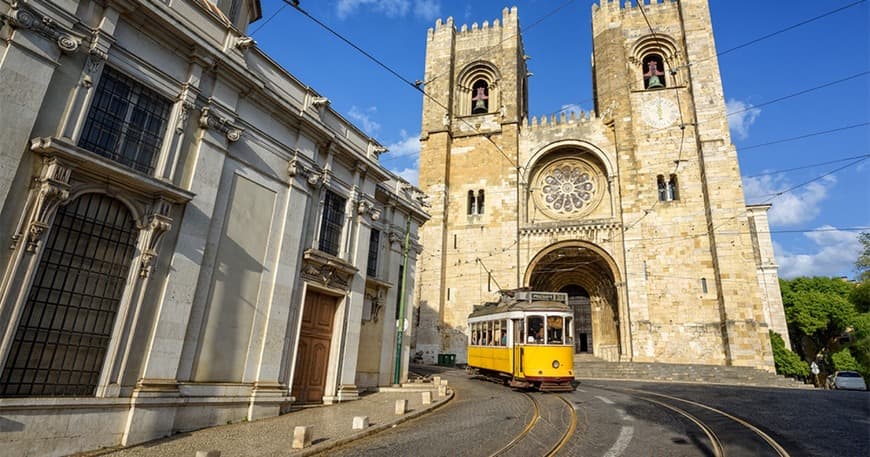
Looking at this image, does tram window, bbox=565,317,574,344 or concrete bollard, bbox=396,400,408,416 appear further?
tram window, bbox=565,317,574,344

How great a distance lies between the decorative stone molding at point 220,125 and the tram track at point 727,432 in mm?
9983

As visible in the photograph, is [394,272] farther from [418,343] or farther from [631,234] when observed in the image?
[631,234]

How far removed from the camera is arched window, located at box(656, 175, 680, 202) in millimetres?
24844

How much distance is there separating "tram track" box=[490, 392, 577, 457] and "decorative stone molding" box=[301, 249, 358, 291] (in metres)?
5.90

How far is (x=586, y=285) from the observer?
97.2ft

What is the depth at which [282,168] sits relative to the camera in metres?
9.73

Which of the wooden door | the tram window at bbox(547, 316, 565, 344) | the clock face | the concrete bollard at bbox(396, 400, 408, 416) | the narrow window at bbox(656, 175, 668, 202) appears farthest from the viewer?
the clock face

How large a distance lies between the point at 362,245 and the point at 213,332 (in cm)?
505

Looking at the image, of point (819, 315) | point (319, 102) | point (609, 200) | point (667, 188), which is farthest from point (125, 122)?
point (819, 315)

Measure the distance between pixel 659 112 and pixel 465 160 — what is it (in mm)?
13153

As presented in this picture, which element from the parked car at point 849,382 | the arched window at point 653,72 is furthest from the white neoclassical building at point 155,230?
the parked car at point 849,382

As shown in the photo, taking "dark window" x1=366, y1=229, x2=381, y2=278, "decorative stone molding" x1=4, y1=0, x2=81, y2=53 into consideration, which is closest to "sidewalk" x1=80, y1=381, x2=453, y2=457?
"dark window" x1=366, y1=229, x2=381, y2=278

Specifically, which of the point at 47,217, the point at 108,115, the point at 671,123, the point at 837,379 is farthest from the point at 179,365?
the point at 837,379

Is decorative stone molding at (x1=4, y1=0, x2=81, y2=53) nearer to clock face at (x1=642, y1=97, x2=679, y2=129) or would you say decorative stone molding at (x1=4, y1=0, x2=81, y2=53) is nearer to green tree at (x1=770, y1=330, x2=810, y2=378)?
clock face at (x1=642, y1=97, x2=679, y2=129)
